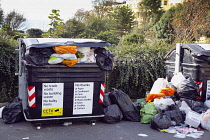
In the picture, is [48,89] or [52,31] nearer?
[48,89]

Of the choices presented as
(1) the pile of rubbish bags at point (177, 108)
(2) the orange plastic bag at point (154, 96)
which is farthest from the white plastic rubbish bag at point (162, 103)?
(2) the orange plastic bag at point (154, 96)

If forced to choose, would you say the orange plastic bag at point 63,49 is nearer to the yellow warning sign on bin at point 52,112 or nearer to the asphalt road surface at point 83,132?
the yellow warning sign on bin at point 52,112

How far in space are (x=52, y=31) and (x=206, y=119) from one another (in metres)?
8.53

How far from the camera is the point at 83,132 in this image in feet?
14.7

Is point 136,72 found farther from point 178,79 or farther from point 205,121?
point 205,121

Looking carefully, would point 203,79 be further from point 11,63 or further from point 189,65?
point 11,63

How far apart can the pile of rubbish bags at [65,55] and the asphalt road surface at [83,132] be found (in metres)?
1.09

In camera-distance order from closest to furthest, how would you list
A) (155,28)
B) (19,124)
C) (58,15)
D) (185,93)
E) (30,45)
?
(30,45)
(19,124)
(185,93)
(58,15)
(155,28)

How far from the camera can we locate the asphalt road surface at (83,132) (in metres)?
4.23

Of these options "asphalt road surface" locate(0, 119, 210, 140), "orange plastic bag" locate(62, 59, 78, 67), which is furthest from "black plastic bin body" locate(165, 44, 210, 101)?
"orange plastic bag" locate(62, 59, 78, 67)

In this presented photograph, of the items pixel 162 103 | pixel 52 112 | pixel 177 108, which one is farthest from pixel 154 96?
pixel 52 112

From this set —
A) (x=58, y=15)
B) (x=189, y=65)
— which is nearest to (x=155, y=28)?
(x=58, y=15)

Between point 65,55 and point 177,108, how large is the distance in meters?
2.34

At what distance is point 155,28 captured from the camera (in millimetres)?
22109
